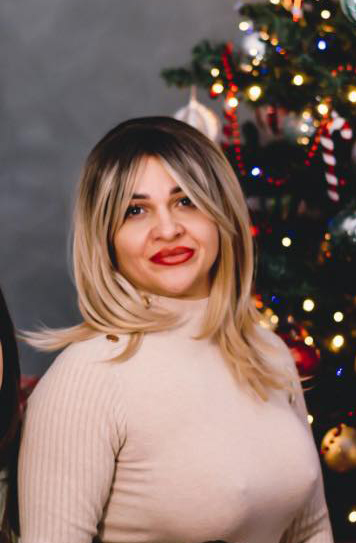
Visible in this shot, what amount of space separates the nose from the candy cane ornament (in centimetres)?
96

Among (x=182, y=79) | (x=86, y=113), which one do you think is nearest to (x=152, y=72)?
(x=86, y=113)

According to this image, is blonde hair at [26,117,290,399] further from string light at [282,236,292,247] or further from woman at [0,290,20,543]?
string light at [282,236,292,247]

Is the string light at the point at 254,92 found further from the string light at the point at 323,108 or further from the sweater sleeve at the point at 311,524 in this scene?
the sweater sleeve at the point at 311,524

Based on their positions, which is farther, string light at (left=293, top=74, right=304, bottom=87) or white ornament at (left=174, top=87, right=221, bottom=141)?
white ornament at (left=174, top=87, right=221, bottom=141)

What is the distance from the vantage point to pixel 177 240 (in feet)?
4.09

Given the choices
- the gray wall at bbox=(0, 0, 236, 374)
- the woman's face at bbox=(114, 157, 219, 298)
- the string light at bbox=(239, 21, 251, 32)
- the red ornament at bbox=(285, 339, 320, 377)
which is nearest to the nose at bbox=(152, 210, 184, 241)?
the woman's face at bbox=(114, 157, 219, 298)

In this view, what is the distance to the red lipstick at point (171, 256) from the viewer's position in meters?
1.25

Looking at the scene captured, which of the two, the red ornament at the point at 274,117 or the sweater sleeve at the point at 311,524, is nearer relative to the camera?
the sweater sleeve at the point at 311,524

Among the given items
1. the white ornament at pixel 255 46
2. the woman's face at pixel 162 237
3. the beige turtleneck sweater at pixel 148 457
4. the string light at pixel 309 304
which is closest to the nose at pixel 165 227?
the woman's face at pixel 162 237

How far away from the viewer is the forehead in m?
1.21

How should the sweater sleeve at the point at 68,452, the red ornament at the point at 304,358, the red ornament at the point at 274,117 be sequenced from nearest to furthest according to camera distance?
the sweater sleeve at the point at 68,452 → the red ornament at the point at 304,358 → the red ornament at the point at 274,117

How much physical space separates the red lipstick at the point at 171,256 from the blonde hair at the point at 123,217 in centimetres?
7

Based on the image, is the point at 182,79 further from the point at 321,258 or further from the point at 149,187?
the point at 149,187

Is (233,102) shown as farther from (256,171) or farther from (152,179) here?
(152,179)
